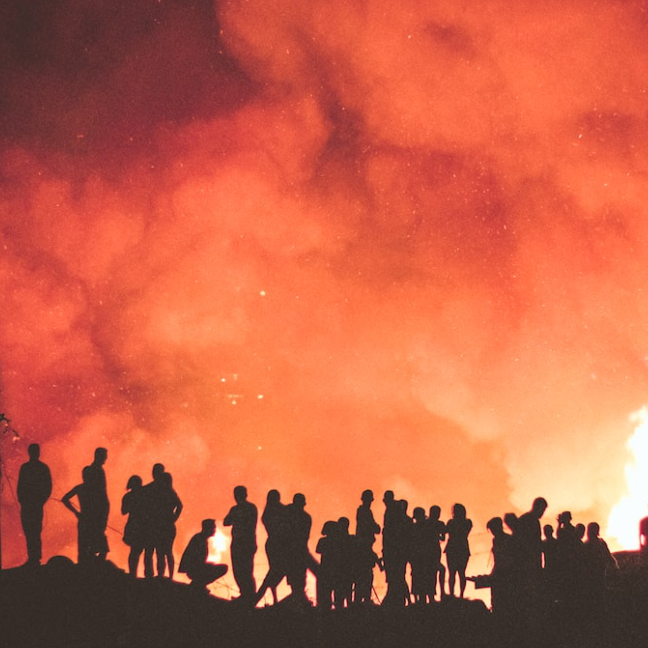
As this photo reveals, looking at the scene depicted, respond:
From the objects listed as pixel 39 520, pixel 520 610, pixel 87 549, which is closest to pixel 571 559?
pixel 520 610

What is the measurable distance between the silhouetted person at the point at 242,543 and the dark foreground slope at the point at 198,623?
0.37 meters

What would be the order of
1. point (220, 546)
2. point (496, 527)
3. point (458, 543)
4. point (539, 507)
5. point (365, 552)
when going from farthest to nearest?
point (220, 546) < point (458, 543) < point (365, 552) < point (539, 507) < point (496, 527)

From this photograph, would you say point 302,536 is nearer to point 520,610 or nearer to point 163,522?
point 163,522

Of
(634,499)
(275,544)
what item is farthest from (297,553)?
(634,499)

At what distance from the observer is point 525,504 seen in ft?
99.4

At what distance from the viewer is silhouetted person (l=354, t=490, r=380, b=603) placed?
9.30 meters

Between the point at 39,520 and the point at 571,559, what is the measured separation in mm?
6049

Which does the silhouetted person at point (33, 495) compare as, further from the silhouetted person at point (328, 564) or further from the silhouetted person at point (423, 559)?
the silhouetted person at point (423, 559)

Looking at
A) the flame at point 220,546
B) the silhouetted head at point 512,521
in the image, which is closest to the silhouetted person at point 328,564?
the silhouetted head at point 512,521

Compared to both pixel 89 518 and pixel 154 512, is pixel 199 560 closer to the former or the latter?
pixel 154 512

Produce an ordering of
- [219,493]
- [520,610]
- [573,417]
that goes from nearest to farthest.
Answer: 1. [520,610]
2. [573,417]
3. [219,493]

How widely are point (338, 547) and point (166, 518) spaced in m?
2.08

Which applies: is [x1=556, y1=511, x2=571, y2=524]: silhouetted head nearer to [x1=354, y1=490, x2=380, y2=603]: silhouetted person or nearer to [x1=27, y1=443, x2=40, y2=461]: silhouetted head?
[x1=354, y1=490, x2=380, y2=603]: silhouetted person

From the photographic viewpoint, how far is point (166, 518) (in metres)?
8.96
